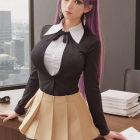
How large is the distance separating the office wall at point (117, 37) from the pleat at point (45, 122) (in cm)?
207

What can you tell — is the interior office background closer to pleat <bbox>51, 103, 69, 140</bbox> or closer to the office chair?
the office chair

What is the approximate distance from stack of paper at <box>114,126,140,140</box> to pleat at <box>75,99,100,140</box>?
0.21 meters

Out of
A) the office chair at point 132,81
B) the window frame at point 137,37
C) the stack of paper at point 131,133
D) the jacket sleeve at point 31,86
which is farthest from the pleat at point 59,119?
the window frame at point 137,37

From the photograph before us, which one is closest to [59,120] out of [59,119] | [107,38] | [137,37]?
[59,119]

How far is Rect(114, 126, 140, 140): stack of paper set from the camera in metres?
1.23

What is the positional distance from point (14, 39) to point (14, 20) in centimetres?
21

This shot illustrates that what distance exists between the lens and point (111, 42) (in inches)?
126

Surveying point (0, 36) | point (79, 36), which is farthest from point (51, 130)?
point (0, 36)

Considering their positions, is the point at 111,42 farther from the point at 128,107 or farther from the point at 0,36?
the point at 128,107

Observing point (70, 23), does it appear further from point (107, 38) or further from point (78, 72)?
point (107, 38)

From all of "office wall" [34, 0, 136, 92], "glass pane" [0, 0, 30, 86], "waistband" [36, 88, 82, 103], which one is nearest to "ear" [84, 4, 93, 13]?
"waistband" [36, 88, 82, 103]

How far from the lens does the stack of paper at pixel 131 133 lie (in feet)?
4.03

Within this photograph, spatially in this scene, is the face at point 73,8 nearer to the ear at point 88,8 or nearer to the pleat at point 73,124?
the ear at point 88,8

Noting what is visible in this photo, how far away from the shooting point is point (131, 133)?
128 cm
